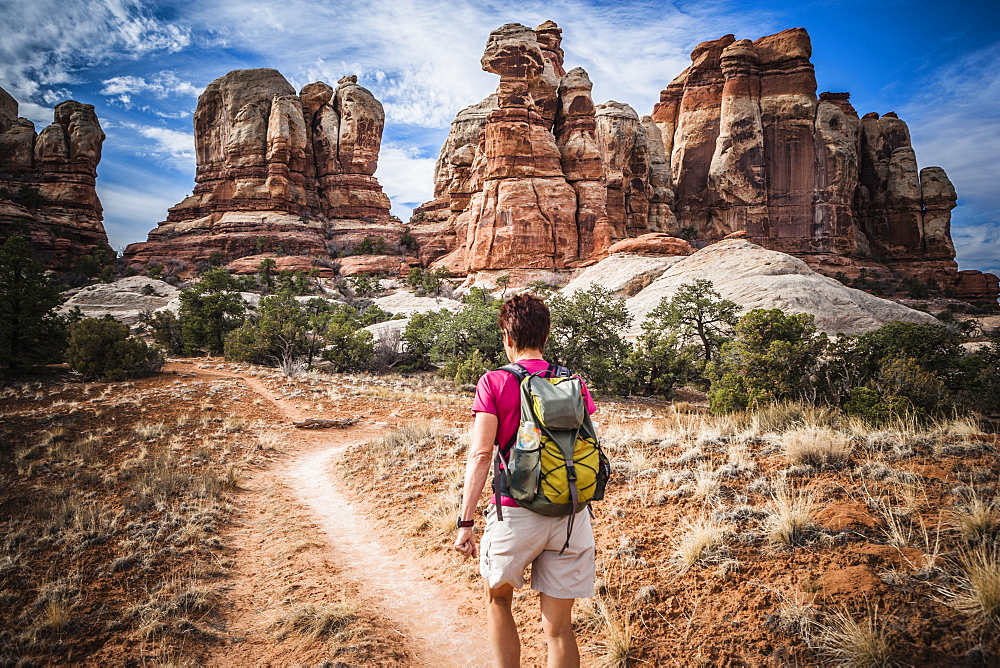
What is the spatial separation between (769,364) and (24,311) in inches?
833

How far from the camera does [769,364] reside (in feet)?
30.6

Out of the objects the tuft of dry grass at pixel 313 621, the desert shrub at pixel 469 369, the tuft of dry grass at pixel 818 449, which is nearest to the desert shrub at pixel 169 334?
the desert shrub at pixel 469 369

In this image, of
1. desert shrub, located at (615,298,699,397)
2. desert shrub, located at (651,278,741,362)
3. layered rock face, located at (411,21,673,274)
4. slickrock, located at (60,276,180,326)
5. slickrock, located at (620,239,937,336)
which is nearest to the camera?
desert shrub, located at (615,298,699,397)

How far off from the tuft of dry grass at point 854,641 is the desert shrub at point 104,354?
1842cm

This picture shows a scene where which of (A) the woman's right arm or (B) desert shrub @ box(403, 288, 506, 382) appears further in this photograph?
(B) desert shrub @ box(403, 288, 506, 382)

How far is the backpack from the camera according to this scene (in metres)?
2.19

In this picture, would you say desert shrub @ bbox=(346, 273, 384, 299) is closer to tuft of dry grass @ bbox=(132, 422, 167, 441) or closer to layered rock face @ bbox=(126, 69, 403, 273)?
layered rock face @ bbox=(126, 69, 403, 273)

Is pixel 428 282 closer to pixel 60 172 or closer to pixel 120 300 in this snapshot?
pixel 120 300

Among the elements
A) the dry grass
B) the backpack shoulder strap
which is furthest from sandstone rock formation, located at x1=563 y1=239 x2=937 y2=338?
the backpack shoulder strap

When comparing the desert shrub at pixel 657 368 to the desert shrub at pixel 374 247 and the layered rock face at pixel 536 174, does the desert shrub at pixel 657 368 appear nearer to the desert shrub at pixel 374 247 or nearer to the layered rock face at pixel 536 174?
the layered rock face at pixel 536 174

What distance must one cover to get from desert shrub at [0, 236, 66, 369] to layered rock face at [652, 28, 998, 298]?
169 ft

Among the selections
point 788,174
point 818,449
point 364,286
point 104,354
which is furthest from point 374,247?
point 818,449

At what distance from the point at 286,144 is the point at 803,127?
59.3 m

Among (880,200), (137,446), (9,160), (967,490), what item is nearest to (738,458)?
(967,490)
